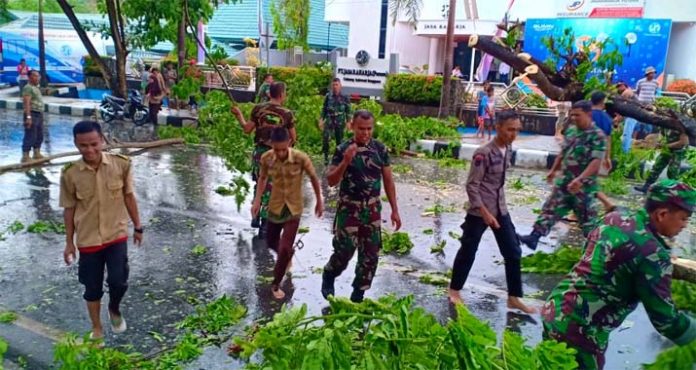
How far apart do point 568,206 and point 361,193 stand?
9.32ft

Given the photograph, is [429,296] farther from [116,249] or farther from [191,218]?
[191,218]

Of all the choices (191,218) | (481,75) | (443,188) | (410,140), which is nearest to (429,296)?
(191,218)

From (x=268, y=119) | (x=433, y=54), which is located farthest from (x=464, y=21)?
(x=268, y=119)

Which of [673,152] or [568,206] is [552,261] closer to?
[568,206]

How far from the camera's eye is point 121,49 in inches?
523

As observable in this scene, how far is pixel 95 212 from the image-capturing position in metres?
4.26

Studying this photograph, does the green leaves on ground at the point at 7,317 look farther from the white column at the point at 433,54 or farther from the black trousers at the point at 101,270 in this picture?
the white column at the point at 433,54

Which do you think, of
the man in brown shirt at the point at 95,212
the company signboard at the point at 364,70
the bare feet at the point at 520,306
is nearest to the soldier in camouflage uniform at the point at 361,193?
the bare feet at the point at 520,306

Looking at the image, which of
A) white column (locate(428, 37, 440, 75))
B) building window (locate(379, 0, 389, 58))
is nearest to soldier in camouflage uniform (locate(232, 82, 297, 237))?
white column (locate(428, 37, 440, 75))

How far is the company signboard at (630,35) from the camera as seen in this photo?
19.5 metres

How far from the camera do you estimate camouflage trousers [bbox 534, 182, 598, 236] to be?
646 centimetres

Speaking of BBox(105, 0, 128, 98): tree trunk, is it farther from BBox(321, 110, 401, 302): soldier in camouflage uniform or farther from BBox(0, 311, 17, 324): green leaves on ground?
BBox(321, 110, 401, 302): soldier in camouflage uniform

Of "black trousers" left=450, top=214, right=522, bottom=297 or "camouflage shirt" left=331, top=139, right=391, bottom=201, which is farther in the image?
"black trousers" left=450, top=214, right=522, bottom=297

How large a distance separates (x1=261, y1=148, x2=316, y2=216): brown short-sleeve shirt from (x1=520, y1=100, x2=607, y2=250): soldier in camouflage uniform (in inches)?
106
